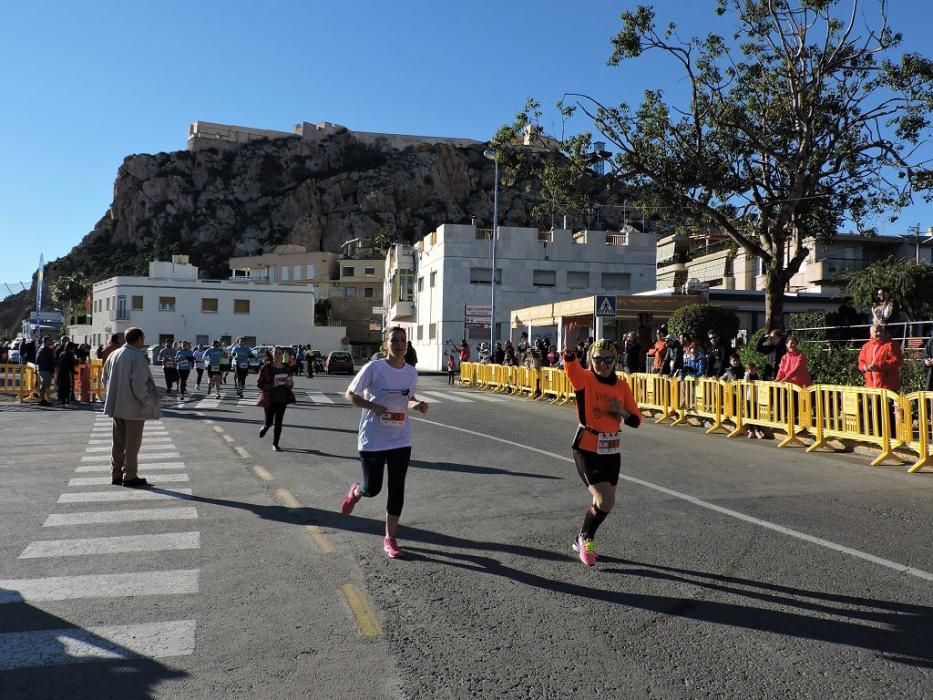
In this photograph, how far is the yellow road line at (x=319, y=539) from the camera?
6.01 m

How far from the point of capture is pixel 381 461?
20.0ft

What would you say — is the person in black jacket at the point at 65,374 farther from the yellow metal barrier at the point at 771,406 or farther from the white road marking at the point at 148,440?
the yellow metal barrier at the point at 771,406

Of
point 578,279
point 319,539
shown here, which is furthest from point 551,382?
point 578,279


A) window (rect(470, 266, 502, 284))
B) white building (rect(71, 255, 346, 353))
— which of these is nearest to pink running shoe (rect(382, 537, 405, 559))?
window (rect(470, 266, 502, 284))

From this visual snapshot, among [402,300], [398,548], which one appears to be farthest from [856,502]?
[402,300]

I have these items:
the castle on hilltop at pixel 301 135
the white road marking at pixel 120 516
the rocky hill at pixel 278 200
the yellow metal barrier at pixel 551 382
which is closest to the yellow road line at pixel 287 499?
the white road marking at pixel 120 516

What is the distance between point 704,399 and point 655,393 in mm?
2223

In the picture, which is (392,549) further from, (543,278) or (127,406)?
(543,278)

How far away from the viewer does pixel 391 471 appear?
6.07 m

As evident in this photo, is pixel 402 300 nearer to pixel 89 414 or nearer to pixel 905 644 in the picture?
pixel 89 414

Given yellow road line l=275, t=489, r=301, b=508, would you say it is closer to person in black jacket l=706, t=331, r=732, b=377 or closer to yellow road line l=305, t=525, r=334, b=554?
yellow road line l=305, t=525, r=334, b=554

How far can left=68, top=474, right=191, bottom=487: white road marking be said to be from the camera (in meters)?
9.04

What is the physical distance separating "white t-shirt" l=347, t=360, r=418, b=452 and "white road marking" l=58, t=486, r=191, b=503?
3214 mm

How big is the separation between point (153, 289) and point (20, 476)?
66813 millimetres
